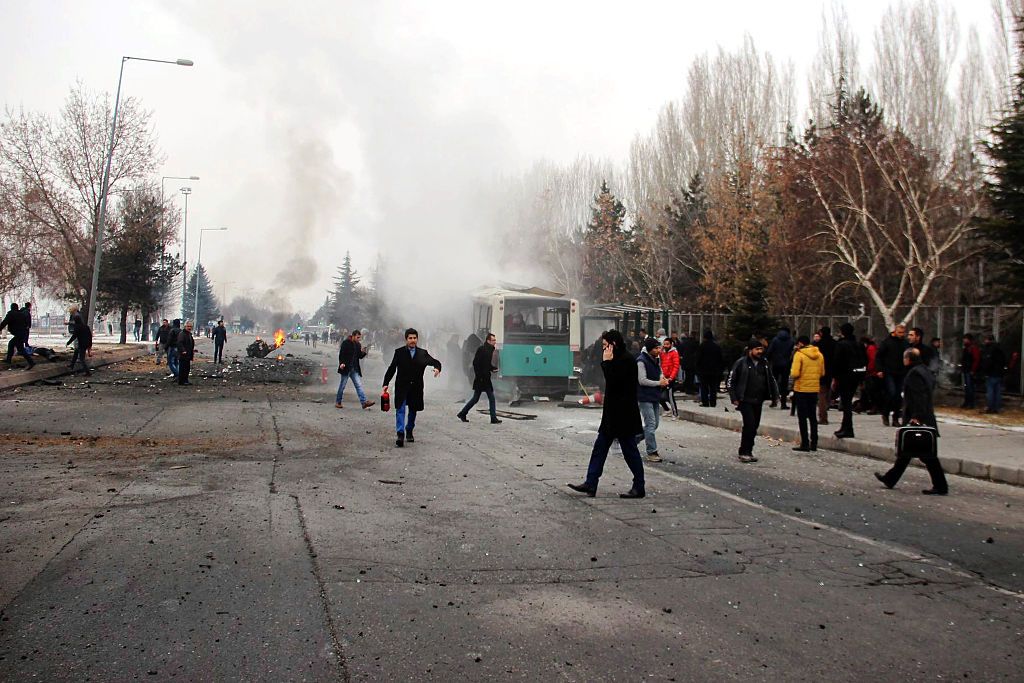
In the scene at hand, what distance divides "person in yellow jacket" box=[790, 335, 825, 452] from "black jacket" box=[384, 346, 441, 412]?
540 centimetres

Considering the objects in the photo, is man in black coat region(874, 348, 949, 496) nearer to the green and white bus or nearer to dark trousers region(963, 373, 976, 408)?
dark trousers region(963, 373, 976, 408)

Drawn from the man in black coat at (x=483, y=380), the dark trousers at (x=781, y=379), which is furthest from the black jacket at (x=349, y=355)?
the dark trousers at (x=781, y=379)

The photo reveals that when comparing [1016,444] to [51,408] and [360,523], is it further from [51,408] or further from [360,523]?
[51,408]

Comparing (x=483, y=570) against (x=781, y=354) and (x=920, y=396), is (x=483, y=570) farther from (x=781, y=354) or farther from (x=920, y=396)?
(x=781, y=354)

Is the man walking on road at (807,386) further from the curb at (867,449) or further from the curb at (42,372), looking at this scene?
the curb at (42,372)

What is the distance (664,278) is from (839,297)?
11.1 metres

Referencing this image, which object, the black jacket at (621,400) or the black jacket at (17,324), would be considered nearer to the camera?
the black jacket at (621,400)

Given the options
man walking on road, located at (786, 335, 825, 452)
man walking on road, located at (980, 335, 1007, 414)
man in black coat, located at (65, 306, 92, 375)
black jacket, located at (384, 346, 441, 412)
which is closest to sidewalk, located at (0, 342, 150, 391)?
man in black coat, located at (65, 306, 92, 375)

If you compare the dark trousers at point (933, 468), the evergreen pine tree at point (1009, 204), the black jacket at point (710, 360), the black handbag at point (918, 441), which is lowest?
the dark trousers at point (933, 468)

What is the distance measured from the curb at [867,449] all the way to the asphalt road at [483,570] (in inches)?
20.0

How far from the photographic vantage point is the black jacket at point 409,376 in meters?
12.3

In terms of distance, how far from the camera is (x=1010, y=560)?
6402 millimetres

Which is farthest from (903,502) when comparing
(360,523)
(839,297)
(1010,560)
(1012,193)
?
(839,297)

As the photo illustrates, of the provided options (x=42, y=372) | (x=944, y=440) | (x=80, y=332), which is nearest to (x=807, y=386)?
(x=944, y=440)
